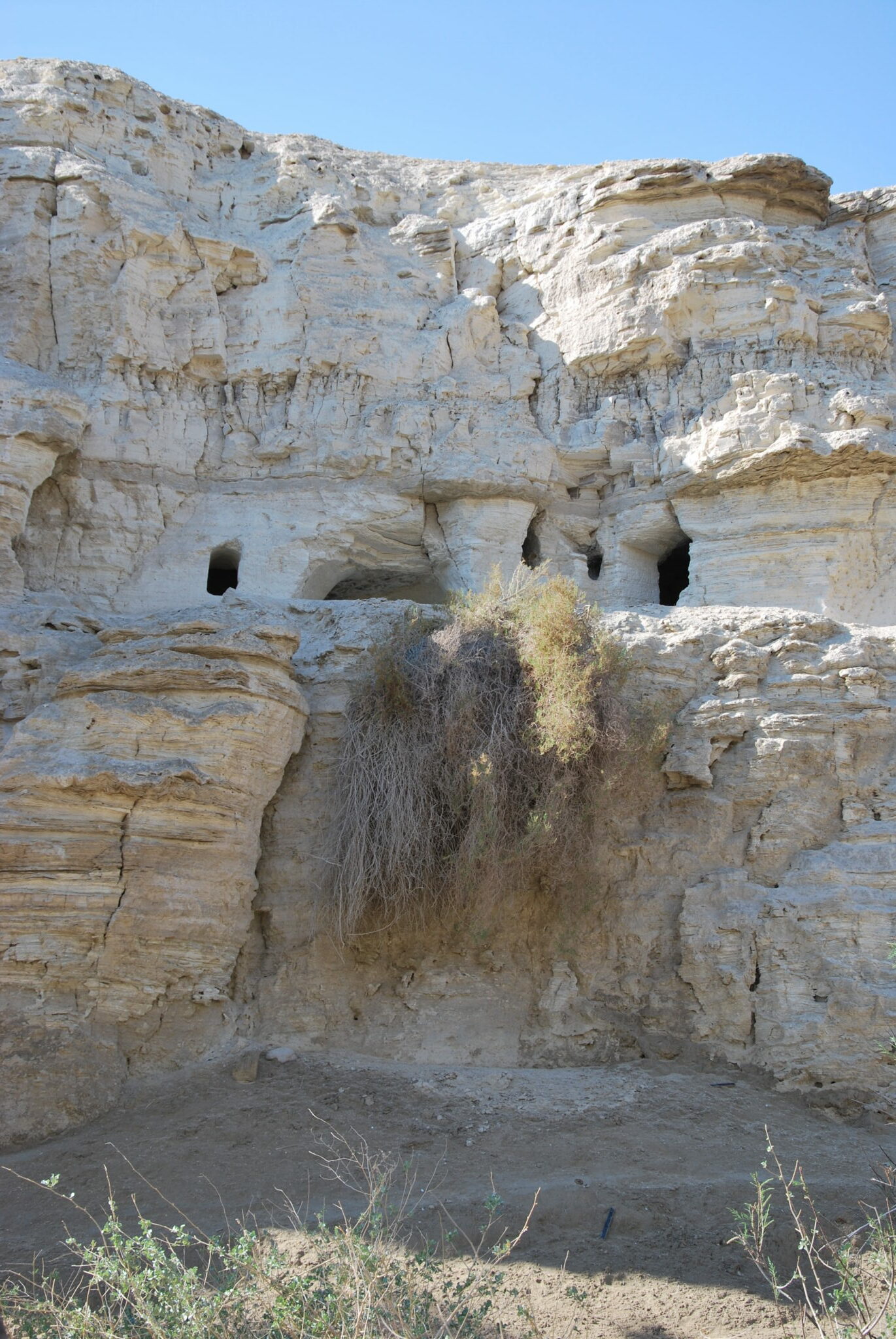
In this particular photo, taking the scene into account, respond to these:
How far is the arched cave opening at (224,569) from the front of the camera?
11531mm

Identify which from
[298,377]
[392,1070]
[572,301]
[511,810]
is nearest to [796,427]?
[572,301]

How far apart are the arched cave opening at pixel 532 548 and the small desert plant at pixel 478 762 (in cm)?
446

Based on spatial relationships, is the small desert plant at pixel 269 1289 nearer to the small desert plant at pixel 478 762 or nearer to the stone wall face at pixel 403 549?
the stone wall face at pixel 403 549

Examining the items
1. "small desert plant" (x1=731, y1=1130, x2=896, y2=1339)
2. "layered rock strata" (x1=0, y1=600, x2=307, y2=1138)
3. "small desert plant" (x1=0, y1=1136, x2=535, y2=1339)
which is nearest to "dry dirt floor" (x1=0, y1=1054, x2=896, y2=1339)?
"small desert plant" (x1=731, y1=1130, x2=896, y2=1339)

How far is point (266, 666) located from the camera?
705cm

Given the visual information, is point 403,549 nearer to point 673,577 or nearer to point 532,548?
point 532,548

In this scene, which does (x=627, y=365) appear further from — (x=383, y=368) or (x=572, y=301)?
(x=383, y=368)

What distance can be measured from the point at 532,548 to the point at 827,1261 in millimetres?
8336

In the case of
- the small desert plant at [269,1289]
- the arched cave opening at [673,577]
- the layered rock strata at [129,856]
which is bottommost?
the small desert plant at [269,1289]

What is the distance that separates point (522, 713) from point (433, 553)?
16.0 feet

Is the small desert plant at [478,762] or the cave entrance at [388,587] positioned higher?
the cave entrance at [388,587]

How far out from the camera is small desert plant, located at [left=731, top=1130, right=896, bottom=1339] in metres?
4.08

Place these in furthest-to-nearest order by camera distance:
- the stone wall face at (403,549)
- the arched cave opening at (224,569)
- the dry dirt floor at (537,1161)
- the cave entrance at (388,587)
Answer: the cave entrance at (388,587) < the arched cave opening at (224,569) < the stone wall face at (403,549) < the dry dirt floor at (537,1161)

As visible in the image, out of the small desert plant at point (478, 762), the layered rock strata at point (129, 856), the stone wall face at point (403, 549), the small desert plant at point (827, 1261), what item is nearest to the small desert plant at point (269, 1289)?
the small desert plant at point (827, 1261)
